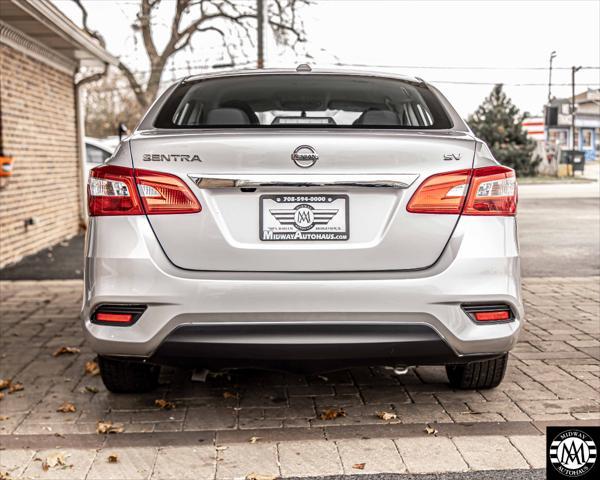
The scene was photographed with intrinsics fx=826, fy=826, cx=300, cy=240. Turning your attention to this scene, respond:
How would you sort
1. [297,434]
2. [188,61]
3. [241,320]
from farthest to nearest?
[188,61], [297,434], [241,320]

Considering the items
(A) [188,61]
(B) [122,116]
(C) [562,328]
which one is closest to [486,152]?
(C) [562,328]

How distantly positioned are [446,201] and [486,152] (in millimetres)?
343

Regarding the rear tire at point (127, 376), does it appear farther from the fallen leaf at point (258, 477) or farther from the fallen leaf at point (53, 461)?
the fallen leaf at point (258, 477)

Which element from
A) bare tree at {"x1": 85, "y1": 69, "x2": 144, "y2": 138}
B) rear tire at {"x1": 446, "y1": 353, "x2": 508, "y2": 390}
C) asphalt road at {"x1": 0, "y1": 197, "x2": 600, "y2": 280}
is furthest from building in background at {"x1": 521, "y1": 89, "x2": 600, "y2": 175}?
rear tire at {"x1": 446, "y1": 353, "x2": 508, "y2": 390}

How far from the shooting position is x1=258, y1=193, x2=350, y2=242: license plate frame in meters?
3.36

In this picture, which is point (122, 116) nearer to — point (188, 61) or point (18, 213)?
point (188, 61)

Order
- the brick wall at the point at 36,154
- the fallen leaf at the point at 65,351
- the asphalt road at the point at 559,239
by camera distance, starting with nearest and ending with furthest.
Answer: the fallen leaf at the point at 65,351, the asphalt road at the point at 559,239, the brick wall at the point at 36,154

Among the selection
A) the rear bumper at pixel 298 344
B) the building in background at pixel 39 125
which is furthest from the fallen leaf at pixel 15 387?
the building in background at pixel 39 125

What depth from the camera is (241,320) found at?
3367 mm

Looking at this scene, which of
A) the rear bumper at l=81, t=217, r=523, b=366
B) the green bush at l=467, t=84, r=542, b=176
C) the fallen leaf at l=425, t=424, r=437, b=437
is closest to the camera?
the rear bumper at l=81, t=217, r=523, b=366

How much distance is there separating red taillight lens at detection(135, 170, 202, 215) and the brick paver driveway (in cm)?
105

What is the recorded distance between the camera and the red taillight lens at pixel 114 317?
3482 millimetres

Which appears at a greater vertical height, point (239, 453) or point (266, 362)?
point (266, 362)

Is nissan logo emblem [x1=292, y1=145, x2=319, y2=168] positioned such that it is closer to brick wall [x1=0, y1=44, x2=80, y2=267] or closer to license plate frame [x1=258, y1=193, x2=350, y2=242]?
license plate frame [x1=258, y1=193, x2=350, y2=242]
